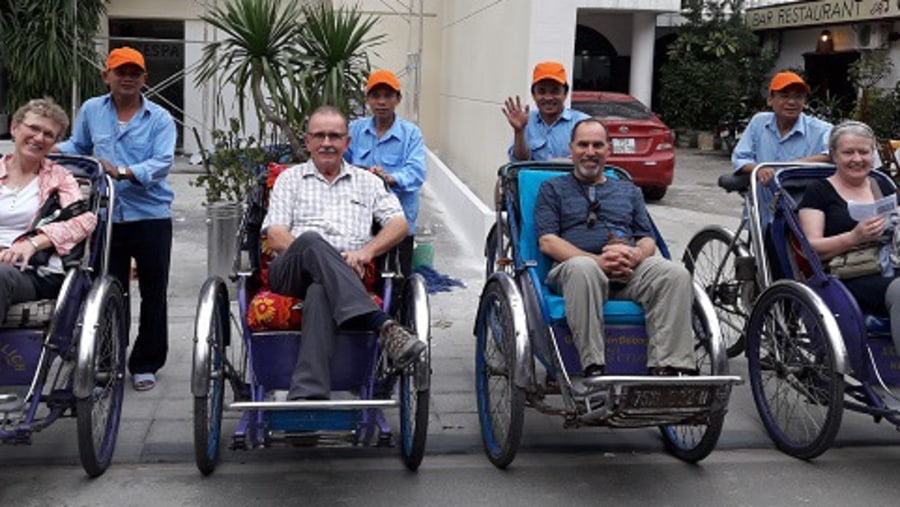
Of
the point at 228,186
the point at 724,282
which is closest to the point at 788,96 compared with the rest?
the point at 724,282

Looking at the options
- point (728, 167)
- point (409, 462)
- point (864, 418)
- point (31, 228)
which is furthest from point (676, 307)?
point (728, 167)

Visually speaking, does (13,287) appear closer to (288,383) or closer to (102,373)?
(102,373)

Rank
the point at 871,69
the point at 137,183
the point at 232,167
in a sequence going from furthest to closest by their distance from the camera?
the point at 871,69 → the point at 232,167 → the point at 137,183

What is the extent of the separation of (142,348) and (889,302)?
381 cm

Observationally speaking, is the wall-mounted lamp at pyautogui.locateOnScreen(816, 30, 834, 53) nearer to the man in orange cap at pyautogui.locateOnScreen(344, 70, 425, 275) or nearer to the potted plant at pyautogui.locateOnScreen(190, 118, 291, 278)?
the potted plant at pyautogui.locateOnScreen(190, 118, 291, 278)

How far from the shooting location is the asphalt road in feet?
14.2

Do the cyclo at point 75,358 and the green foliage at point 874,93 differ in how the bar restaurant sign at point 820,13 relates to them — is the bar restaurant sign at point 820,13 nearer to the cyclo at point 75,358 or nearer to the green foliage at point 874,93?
the green foliage at point 874,93

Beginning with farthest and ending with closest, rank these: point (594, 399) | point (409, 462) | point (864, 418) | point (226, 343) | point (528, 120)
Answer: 1. point (528, 120)
2. point (864, 418)
3. point (226, 343)
4. point (409, 462)
5. point (594, 399)

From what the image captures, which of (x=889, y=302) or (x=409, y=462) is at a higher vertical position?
(x=889, y=302)

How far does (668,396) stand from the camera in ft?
13.5

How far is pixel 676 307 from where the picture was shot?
14.5 feet

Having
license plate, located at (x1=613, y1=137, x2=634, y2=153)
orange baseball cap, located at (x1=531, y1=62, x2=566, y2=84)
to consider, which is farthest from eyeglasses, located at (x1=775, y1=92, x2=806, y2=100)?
license plate, located at (x1=613, y1=137, x2=634, y2=153)

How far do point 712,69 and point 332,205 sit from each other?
18.7 m

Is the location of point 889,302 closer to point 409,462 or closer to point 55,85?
point 409,462
